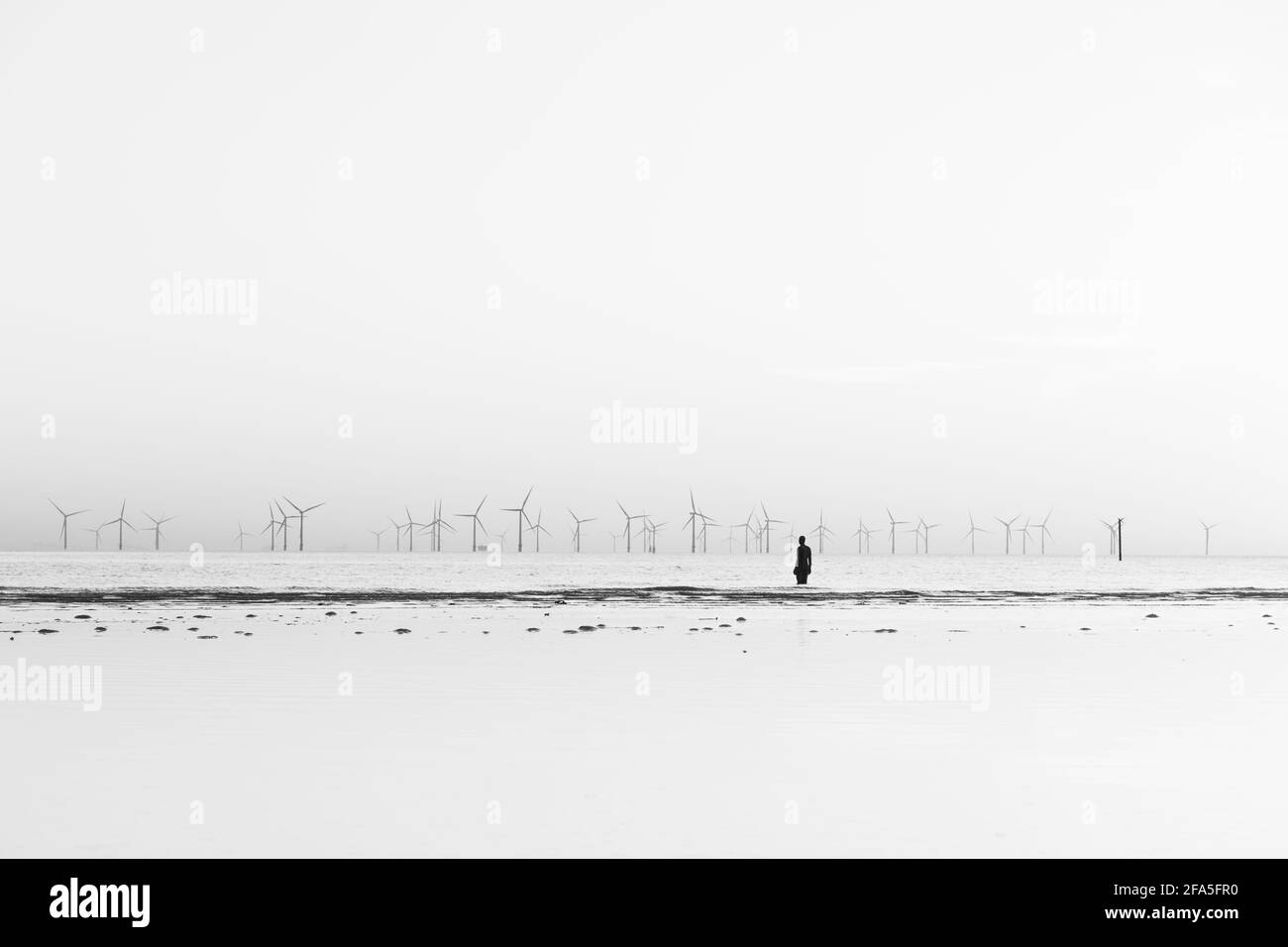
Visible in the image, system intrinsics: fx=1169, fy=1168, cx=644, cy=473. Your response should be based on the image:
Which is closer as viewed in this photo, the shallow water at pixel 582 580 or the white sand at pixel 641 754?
the white sand at pixel 641 754

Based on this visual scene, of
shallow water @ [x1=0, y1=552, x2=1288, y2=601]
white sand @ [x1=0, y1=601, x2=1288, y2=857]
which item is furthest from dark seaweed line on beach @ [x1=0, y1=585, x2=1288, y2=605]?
white sand @ [x1=0, y1=601, x2=1288, y2=857]

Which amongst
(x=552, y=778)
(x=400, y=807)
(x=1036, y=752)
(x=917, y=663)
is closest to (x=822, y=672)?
(x=917, y=663)

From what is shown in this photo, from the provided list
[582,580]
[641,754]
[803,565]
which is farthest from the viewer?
[582,580]

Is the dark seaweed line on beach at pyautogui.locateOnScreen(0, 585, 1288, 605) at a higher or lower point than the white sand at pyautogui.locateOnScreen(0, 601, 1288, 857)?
lower

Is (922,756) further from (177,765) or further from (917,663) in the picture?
(917,663)

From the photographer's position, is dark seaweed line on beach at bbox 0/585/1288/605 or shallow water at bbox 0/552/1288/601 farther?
shallow water at bbox 0/552/1288/601

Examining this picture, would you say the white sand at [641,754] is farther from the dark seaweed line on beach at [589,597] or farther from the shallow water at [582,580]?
the shallow water at [582,580]

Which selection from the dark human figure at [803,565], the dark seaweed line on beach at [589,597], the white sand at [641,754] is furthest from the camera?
the dark human figure at [803,565]

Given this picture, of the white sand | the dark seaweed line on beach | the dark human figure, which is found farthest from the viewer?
the dark human figure

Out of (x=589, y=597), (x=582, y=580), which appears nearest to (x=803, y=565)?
(x=589, y=597)

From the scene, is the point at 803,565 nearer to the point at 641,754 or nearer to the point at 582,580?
the point at 582,580

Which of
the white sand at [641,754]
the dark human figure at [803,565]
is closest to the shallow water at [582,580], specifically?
the dark human figure at [803,565]

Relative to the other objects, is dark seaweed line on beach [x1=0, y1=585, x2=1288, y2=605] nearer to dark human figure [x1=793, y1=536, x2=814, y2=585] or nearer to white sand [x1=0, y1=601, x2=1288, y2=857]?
dark human figure [x1=793, y1=536, x2=814, y2=585]

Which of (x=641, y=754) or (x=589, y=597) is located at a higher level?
(x=641, y=754)
